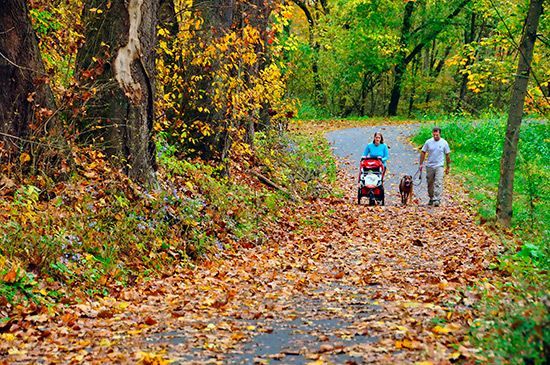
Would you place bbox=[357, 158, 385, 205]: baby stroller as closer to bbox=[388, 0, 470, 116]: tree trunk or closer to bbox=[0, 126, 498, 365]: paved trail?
bbox=[0, 126, 498, 365]: paved trail

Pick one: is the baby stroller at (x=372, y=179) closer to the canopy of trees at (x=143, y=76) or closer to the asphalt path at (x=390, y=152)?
the asphalt path at (x=390, y=152)

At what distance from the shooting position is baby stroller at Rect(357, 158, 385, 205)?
1422 cm

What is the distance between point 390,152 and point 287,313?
19.3 m

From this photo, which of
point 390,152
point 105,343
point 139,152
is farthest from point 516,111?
point 390,152

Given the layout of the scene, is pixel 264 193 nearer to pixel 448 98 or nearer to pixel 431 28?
pixel 431 28

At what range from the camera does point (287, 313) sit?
5.45 metres

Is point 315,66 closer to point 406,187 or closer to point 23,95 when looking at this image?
point 406,187

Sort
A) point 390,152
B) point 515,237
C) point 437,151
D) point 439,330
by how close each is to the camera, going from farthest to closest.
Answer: point 390,152
point 437,151
point 515,237
point 439,330

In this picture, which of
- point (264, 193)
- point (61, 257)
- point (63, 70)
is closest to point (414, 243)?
point (264, 193)

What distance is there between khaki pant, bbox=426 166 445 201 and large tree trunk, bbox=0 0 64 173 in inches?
409

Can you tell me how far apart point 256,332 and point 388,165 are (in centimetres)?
1776

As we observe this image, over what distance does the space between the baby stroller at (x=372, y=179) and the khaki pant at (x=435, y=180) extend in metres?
1.37

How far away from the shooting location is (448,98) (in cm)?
4044

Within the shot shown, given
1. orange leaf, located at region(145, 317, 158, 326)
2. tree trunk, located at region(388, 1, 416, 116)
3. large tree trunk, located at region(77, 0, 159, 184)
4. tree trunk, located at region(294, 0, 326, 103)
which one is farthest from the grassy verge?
tree trunk, located at region(294, 0, 326, 103)
